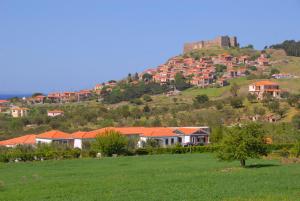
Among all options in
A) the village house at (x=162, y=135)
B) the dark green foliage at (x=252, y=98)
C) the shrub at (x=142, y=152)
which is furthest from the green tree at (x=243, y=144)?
the dark green foliage at (x=252, y=98)

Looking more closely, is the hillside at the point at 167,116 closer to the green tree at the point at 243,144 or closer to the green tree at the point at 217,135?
the green tree at the point at 217,135

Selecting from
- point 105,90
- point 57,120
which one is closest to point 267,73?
point 105,90

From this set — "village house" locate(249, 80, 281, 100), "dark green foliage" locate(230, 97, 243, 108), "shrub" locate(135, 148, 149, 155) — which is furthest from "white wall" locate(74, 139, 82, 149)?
"village house" locate(249, 80, 281, 100)

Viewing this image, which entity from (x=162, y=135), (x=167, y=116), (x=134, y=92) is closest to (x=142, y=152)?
(x=162, y=135)

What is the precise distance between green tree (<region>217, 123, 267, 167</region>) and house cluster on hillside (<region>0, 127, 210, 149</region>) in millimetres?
32710

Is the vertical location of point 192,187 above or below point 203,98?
below

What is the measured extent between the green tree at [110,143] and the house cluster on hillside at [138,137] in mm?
6963

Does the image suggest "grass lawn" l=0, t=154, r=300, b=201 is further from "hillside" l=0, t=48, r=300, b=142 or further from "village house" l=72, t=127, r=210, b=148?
"hillside" l=0, t=48, r=300, b=142

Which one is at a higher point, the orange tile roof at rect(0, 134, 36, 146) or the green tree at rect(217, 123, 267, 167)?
the orange tile roof at rect(0, 134, 36, 146)

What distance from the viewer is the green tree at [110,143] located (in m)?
72.8

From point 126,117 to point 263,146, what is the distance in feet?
225

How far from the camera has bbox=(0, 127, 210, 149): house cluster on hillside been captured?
277ft

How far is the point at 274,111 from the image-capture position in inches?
4254

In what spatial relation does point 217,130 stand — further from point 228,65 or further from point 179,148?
point 228,65
